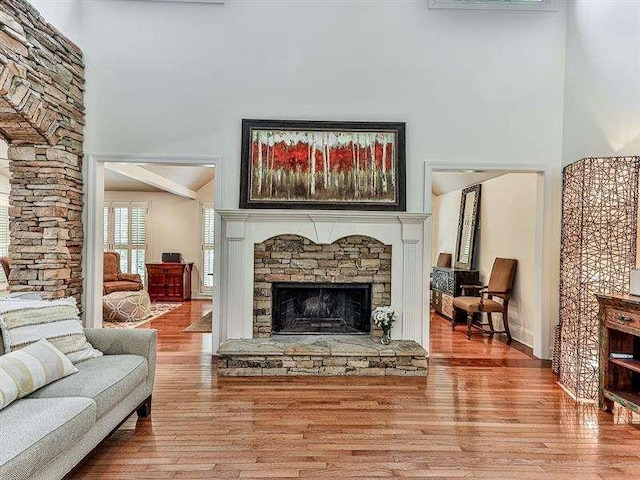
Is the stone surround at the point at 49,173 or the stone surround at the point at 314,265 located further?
the stone surround at the point at 314,265

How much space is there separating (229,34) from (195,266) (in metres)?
5.69

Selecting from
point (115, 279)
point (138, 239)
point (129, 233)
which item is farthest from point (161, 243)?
point (115, 279)

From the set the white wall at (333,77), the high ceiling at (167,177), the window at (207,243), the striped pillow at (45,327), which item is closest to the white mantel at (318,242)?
the white wall at (333,77)

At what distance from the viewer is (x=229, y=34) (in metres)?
4.66

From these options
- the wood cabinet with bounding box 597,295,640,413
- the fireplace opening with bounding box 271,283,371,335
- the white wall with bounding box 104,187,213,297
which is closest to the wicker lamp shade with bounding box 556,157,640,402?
the wood cabinet with bounding box 597,295,640,413

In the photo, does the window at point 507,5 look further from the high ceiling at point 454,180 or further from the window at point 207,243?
the window at point 207,243

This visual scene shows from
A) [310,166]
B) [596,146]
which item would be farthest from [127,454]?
[596,146]

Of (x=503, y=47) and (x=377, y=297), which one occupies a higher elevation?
(x=503, y=47)

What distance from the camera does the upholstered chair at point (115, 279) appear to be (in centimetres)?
716

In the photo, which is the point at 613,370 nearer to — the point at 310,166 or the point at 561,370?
the point at 561,370

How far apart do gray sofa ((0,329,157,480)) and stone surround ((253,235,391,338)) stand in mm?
1651

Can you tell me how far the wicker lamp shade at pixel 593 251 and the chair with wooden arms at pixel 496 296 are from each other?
1.67 meters

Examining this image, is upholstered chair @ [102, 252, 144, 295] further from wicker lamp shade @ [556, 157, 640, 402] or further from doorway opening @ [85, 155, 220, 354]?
wicker lamp shade @ [556, 157, 640, 402]

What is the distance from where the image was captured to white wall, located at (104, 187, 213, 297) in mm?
9344
